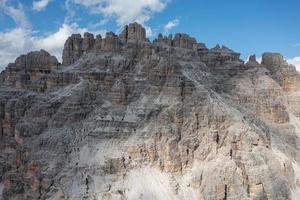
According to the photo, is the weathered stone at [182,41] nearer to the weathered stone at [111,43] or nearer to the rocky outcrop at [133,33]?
the rocky outcrop at [133,33]

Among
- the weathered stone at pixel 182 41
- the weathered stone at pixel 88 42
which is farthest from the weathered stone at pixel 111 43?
the weathered stone at pixel 182 41

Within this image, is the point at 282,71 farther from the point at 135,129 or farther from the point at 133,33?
the point at 135,129

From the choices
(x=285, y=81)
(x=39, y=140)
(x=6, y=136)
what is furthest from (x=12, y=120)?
(x=285, y=81)

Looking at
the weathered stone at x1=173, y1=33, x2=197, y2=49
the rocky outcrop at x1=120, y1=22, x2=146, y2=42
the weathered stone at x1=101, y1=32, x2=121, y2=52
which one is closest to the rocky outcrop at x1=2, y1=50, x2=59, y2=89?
the weathered stone at x1=101, y1=32, x2=121, y2=52

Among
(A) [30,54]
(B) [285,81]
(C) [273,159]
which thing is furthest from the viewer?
(B) [285,81]

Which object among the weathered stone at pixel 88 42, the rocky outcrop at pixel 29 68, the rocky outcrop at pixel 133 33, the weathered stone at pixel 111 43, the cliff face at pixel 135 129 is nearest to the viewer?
the cliff face at pixel 135 129

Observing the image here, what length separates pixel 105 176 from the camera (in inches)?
3132

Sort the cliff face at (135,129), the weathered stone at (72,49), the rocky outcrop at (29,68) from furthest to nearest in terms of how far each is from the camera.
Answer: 1. the weathered stone at (72,49)
2. the rocky outcrop at (29,68)
3. the cliff face at (135,129)

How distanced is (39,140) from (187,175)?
3010 cm

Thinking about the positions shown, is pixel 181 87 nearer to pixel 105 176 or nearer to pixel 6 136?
pixel 105 176

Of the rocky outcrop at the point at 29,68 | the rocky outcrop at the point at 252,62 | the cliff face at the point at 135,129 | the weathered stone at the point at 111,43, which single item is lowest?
the cliff face at the point at 135,129

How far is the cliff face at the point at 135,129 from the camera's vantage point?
79.8 meters

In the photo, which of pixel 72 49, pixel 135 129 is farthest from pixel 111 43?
pixel 135 129

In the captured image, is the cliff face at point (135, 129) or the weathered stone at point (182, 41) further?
the weathered stone at point (182, 41)
